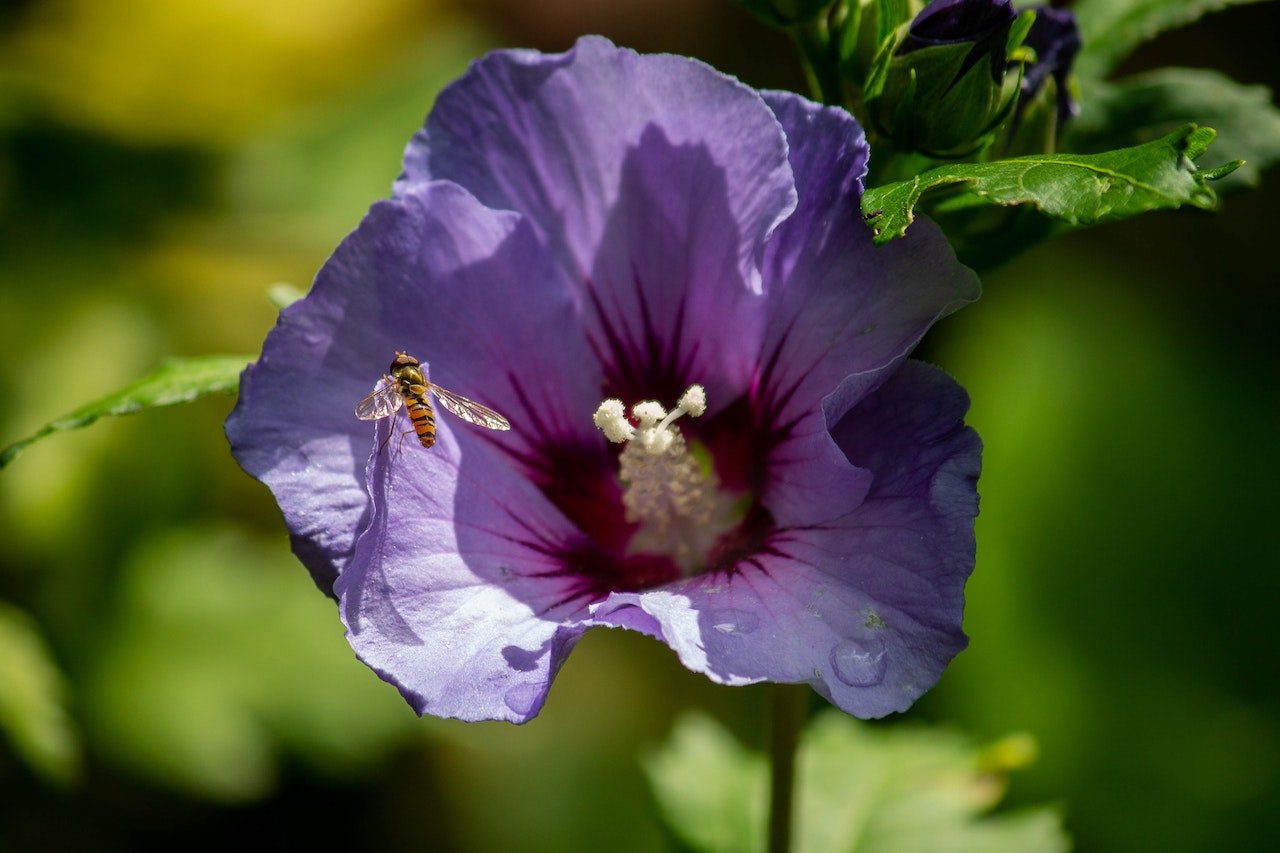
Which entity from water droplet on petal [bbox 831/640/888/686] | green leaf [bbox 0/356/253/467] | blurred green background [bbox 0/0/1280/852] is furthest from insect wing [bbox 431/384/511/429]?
blurred green background [bbox 0/0/1280/852]

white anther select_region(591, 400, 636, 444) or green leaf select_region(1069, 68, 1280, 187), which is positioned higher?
white anther select_region(591, 400, 636, 444)

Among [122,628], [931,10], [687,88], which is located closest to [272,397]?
[687,88]

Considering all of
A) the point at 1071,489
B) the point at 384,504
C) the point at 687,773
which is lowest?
the point at 1071,489

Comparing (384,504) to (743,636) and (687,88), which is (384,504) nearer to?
(743,636)

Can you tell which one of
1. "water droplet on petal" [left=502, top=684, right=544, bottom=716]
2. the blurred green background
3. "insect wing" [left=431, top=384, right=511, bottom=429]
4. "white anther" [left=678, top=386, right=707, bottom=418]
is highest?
"insect wing" [left=431, top=384, right=511, bottom=429]

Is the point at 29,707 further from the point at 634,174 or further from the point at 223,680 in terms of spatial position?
the point at 634,174

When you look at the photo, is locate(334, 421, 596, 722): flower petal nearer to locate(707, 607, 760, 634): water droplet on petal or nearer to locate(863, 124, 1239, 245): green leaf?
locate(707, 607, 760, 634): water droplet on petal
